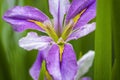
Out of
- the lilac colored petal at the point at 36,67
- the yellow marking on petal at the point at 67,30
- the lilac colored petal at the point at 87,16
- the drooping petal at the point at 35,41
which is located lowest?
the lilac colored petal at the point at 36,67

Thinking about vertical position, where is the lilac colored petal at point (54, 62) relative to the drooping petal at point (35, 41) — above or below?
below

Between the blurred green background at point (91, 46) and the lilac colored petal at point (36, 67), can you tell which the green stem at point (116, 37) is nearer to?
the blurred green background at point (91, 46)

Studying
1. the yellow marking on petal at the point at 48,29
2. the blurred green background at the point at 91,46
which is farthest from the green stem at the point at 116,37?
the yellow marking on petal at the point at 48,29

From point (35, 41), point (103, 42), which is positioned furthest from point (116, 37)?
point (35, 41)

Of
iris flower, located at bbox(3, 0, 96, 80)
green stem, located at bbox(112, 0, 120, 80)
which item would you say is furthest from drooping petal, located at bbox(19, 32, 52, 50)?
green stem, located at bbox(112, 0, 120, 80)

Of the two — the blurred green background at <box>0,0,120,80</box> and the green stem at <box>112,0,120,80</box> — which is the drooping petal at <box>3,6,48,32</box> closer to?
the blurred green background at <box>0,0,120,80</box>

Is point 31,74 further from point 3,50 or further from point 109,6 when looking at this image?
point 109,6

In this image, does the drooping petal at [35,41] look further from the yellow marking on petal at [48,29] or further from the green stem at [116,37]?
the green stem at [116,37]

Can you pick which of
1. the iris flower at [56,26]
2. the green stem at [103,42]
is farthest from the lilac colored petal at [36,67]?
the green stem at [103,42]
